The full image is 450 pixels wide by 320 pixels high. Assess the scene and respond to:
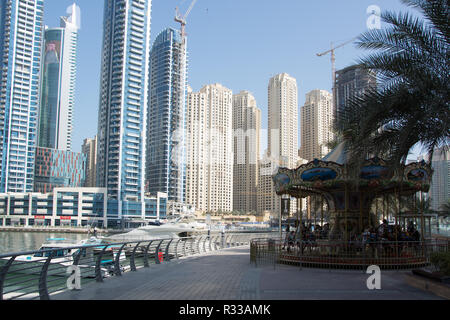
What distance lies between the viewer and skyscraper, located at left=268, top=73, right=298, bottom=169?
135875 millimetres

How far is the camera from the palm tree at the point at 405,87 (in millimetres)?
10859

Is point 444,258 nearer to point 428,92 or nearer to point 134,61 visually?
point 428,92

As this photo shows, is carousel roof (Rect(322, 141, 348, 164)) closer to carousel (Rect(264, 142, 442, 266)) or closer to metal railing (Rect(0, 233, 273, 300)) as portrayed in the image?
carousel (Rect(264, 142, 442, 266))

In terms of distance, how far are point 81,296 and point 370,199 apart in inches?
604

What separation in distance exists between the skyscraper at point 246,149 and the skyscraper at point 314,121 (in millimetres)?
22108

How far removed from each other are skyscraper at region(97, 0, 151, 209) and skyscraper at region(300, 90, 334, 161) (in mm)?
51532

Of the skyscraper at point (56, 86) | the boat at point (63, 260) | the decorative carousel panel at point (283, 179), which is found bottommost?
the boat at point (63, 260)

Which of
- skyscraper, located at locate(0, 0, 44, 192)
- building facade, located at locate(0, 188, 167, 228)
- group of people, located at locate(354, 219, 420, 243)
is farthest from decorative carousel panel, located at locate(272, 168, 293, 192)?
skyscraper, located at locate(0, 0, 44, 192)

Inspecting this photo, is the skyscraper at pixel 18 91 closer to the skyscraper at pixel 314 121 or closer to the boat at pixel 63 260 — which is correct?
the skyscraper at pixel 314 121

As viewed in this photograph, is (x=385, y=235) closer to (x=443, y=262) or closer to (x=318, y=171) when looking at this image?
(x=318, y=171)

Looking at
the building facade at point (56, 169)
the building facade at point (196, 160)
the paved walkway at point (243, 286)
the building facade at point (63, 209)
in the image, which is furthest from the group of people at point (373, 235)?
the building facade at point (56, 169)

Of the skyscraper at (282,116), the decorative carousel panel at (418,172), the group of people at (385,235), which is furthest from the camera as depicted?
the skyscraper at (282,116)
